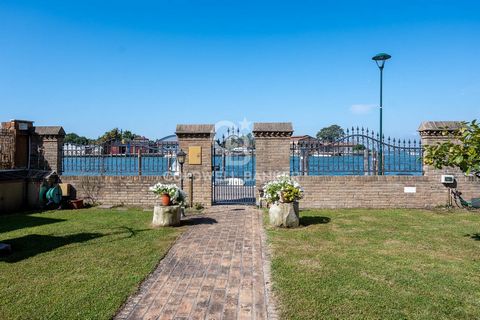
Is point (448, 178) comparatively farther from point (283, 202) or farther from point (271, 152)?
point (283, 202)

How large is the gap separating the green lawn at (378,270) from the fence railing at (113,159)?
587 centimetres

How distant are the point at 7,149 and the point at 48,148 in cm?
132

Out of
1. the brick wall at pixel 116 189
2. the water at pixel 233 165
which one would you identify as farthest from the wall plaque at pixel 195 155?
the brick wall at pixel 116 189

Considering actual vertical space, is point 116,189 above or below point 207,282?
above

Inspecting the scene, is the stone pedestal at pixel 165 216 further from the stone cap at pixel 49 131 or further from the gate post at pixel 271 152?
the stone cap at pixel 49 131

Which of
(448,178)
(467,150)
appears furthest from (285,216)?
(448,178)

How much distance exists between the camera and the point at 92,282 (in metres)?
4.63

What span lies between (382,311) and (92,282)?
403 cm

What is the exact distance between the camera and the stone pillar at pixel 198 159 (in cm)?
1162

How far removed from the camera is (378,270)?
5125mm

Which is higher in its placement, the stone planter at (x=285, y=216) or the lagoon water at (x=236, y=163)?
the lagoon water at (x=236, y=163)

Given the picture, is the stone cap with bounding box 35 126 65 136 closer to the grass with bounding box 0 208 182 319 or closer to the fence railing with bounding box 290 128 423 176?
the grass with bounding box 0 208 182 319

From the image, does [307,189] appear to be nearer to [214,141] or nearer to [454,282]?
[214,141]

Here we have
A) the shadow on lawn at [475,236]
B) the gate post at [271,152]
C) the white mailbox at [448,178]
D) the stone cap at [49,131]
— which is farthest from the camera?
the stone cap at [49,131]
